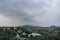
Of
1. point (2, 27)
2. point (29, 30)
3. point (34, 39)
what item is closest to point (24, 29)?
point (29, 30)

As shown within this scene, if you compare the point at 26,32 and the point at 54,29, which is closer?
the point at 26,32

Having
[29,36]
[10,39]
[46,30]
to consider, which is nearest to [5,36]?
[10,39]

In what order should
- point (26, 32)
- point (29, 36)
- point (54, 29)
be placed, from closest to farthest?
point (29, 36) < point (26, 32) < point (54, 29)

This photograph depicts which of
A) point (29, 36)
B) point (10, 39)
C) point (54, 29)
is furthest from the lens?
point (54, 29)

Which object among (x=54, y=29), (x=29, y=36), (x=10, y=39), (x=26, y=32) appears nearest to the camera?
(x=10, y=39)

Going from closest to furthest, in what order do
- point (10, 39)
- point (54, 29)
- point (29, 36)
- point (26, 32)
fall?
point (10, 39) → point (29, 36) → point (26, 32) → point (54, 29)

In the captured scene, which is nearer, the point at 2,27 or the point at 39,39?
Answer: the point at 39,39

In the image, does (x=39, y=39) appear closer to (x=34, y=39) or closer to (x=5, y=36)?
(x=34, y=39)

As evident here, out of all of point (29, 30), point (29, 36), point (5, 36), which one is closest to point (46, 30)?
point (29, 30)

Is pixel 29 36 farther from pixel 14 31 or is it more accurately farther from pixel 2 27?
pixel 2 27
